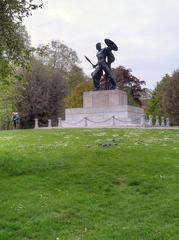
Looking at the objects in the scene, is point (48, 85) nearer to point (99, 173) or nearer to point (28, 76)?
point (28, 76)

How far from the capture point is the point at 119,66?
260 feet

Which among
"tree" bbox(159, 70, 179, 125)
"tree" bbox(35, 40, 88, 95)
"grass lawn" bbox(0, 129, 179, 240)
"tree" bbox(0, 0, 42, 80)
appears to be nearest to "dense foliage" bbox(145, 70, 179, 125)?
"tree" bbox(159, 70, 179, 125)

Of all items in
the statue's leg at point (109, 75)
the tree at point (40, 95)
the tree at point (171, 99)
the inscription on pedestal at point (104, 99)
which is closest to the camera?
the statue's leg at point (109, 75)

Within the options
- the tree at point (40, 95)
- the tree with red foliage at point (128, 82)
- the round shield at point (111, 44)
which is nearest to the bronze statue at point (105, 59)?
the round shield at point (111, 44)

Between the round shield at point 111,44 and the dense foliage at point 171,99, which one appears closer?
the round shield at point 111,44

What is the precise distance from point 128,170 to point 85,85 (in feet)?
168

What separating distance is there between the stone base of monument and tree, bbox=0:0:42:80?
79.3 feet

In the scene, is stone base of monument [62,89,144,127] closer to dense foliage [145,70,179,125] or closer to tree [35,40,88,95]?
dense foliage [145,70,179,125]

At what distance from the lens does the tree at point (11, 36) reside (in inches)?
630

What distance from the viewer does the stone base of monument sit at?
136ft

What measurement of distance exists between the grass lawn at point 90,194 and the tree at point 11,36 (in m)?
3.73

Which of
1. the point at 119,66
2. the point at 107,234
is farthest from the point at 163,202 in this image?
the point at 119,66

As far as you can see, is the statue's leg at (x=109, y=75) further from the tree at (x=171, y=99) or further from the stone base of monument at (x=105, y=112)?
the tree at (x=171, y=99)

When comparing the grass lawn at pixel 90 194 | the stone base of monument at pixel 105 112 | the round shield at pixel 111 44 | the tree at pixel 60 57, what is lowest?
the grass lawn at pixel 90 194
